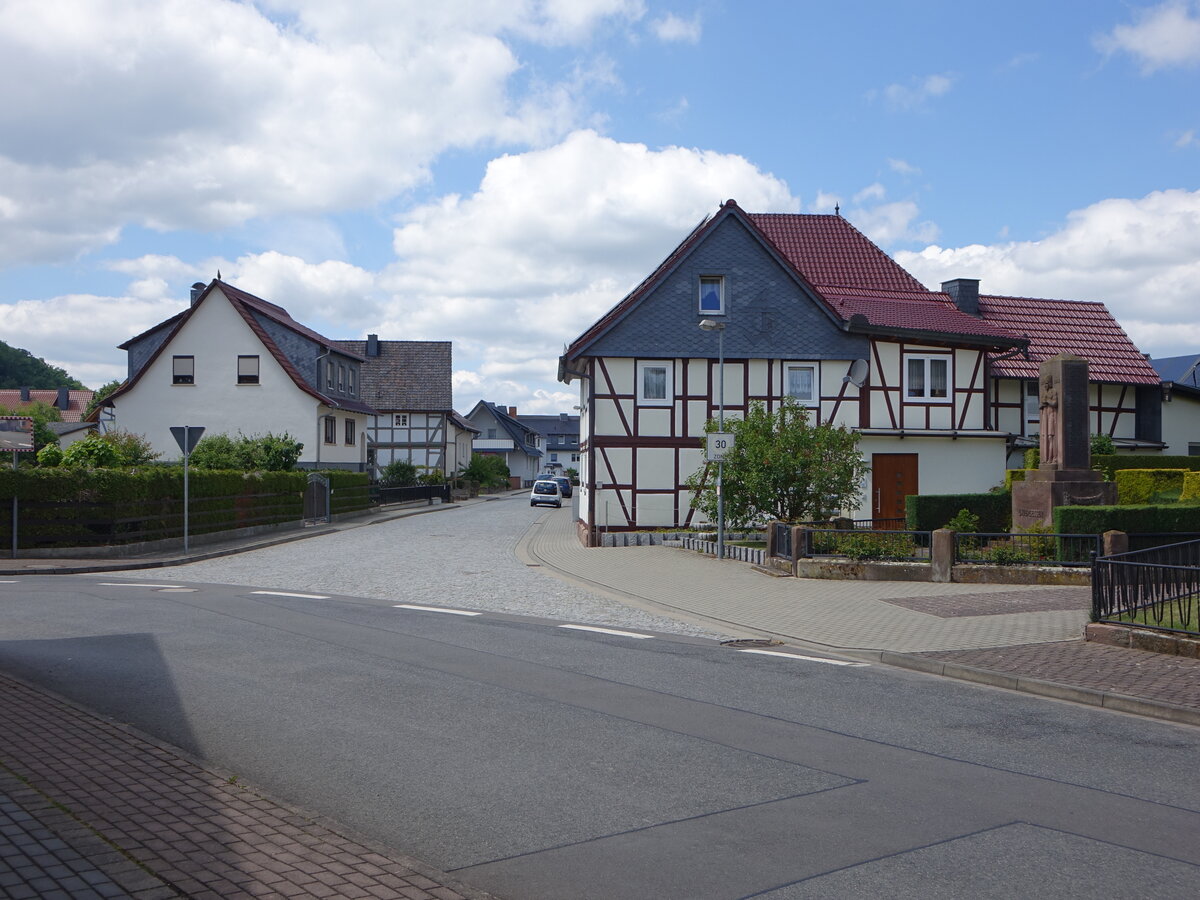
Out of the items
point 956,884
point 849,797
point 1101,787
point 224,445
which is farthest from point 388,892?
point 224,445

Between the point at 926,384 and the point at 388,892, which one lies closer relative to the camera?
the point at 388,892

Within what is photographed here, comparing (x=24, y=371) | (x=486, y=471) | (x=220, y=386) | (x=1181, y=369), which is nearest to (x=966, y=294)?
(x=220, y=386)

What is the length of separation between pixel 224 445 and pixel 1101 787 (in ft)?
123

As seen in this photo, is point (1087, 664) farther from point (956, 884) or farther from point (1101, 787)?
point (956, 884)

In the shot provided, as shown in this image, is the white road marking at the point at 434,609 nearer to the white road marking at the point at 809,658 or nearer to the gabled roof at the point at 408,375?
the white road marking at the point at 809,658

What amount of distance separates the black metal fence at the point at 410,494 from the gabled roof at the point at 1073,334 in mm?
26455

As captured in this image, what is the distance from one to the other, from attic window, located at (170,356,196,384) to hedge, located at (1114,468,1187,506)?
114 ft

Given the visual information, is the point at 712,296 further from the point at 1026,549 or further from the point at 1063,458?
the point at 1026,549

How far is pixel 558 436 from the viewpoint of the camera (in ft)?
495

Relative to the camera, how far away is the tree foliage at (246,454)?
39594 mm

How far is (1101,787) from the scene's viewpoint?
22.1ft

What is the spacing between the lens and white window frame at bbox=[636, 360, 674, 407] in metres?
31.6

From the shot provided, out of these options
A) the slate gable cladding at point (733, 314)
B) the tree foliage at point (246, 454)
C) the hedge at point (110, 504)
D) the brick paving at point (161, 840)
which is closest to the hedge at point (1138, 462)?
the slate gable cladding at point (733, 314)

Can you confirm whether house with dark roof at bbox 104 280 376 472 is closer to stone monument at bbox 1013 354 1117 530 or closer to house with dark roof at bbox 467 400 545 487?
stone monument at bbox 1013 354 1117 530
